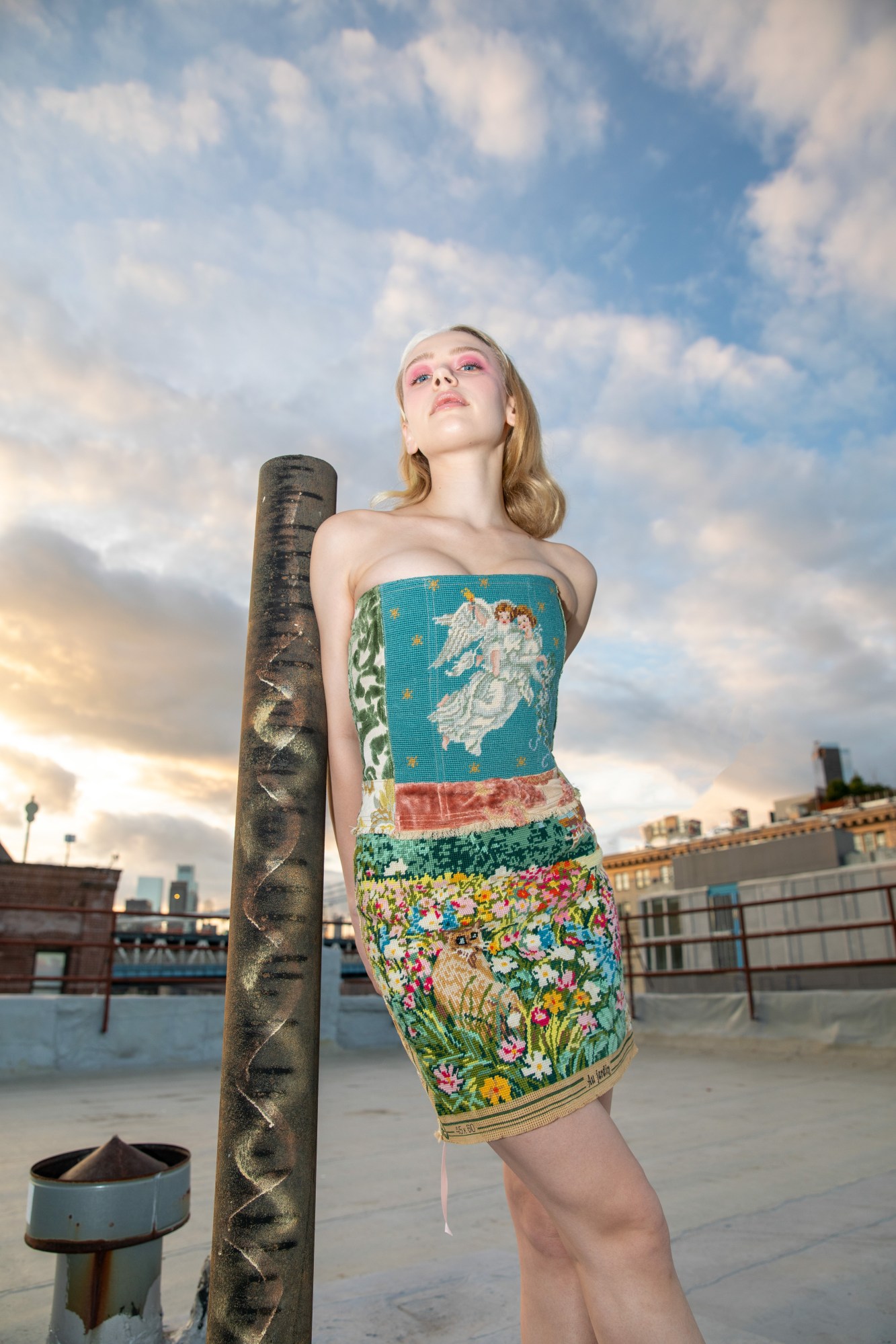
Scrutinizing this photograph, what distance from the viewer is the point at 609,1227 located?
97 cm

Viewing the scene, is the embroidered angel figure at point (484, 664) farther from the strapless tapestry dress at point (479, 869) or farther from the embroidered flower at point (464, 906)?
the embroidered flower at point (464, 906)

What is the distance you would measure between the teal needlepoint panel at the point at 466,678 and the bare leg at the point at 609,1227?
46 centimetres

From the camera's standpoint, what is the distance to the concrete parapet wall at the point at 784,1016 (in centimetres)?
618

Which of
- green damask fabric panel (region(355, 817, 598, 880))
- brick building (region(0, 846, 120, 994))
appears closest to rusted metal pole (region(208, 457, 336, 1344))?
green damask fabric panel (region(355, 817, 598, 880))

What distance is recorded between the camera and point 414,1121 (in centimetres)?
434

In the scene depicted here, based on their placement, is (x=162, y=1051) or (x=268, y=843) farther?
(x=162, y=1051)

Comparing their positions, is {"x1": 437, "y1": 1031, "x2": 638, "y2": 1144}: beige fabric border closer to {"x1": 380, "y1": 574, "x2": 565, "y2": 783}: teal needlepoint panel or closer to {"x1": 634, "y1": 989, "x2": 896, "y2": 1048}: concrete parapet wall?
{"x1": 380, "y1": 574, "x2": 565, "y2": 783}: teal needlepoint panel

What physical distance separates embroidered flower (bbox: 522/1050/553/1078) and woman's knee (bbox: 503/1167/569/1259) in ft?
0.81

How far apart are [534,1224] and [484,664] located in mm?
800

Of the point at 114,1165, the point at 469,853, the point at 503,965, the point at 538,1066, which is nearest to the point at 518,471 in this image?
the point at 469,853

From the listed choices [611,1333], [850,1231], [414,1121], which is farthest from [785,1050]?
[611,1333]

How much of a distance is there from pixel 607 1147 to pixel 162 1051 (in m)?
6.94

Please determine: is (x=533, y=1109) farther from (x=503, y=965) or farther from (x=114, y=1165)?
(x=114, y=1165)

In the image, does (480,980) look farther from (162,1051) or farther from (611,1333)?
(162,1051)
